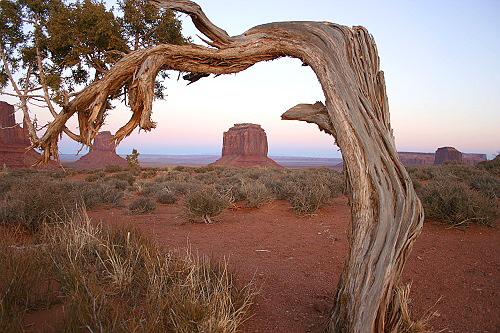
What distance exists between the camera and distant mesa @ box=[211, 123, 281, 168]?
288 ft

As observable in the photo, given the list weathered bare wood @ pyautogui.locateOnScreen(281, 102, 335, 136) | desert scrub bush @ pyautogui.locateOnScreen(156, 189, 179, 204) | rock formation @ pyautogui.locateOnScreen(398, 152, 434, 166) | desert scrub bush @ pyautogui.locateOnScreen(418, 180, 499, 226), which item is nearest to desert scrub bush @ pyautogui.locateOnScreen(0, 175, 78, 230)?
weathered bare wood @ pyautogui.locateOnScreen(281, 102, 335, 136)

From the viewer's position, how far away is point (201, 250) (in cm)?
629

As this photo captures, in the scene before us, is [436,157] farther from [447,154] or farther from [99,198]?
[99,198]

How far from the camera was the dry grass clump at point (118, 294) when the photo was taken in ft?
8.95

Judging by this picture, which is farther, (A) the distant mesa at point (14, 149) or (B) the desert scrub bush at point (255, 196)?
(A) the distant mesa at point (14, 149)

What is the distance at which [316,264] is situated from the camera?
19.3 ft

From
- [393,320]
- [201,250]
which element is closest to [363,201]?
[393,320]

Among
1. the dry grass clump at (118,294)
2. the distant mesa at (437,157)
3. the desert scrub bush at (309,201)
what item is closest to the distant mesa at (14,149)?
the desert scrub bush at (309,201)

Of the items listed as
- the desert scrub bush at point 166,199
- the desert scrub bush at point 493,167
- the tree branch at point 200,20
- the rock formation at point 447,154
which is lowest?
the desert scrub bush at point 166,199

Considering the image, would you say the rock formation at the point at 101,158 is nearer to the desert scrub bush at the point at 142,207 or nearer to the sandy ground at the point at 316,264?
the desert scrub bush at the point at 142,207

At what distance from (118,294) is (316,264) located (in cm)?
334

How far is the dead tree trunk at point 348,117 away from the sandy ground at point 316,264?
40.1 inches

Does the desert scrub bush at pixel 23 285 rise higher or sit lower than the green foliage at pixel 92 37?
lower

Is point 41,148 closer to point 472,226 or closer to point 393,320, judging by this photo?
point 393,320
